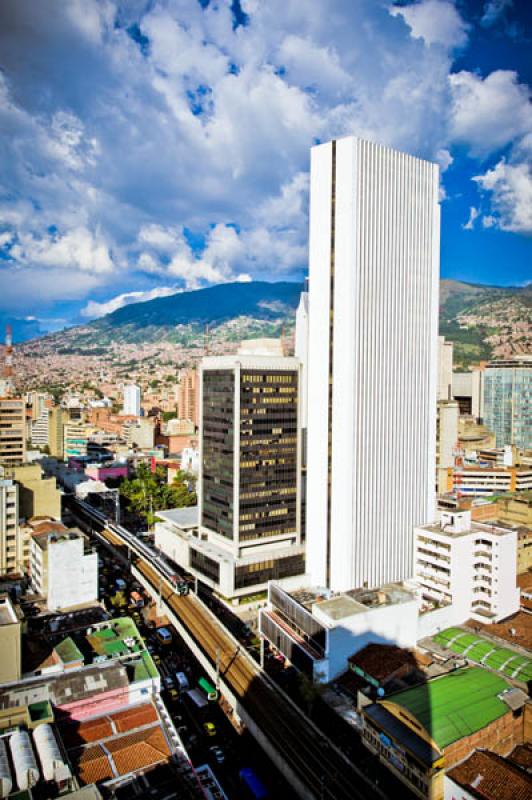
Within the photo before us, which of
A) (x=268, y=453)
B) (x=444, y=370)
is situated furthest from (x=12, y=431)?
(x=444, y=370)

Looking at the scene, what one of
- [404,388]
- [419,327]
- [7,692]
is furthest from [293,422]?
[7,692]

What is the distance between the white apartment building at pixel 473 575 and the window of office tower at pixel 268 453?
53.4ft

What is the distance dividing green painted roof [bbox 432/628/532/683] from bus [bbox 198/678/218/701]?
18.3 meters

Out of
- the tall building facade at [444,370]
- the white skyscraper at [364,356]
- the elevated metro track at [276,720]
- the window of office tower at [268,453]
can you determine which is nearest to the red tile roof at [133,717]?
the elevated metro track at [276,720]

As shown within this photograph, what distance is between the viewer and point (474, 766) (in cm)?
3062

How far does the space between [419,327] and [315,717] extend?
37.6 metres

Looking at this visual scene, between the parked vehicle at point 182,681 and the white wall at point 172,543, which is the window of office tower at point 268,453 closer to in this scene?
the white wall at point 172,543

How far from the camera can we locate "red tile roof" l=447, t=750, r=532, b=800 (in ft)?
93.2

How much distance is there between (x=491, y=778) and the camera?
29.7 m

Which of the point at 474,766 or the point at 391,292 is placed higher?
the point at 391,292

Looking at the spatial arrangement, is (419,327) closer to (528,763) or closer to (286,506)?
(286,506)

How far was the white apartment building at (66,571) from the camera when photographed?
5284 cm

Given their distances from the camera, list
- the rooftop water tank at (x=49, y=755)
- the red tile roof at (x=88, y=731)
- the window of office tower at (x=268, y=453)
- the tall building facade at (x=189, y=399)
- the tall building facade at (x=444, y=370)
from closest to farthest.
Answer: the rooftop water tank at (x=49, y=755) < the red tile roof at (x=88, y=731) < the window of office tower at (x=268, y=453) < the tall building facade at (x=444, y=370) < the tall building facade at (x=189, y=399)

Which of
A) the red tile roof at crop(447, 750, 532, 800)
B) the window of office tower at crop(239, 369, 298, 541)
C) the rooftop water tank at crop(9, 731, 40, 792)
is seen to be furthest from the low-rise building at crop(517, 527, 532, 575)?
the rooftop water tank at crop(9, 731, 40, 792)
